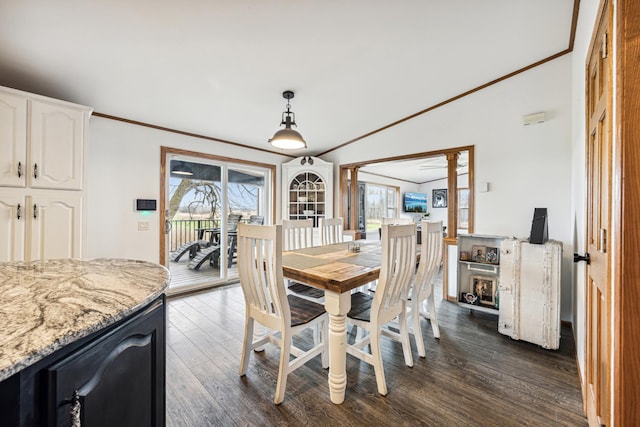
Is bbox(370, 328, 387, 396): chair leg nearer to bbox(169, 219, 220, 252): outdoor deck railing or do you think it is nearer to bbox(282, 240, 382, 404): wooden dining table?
bbox(282, 240, 382, 404): wooden dining table

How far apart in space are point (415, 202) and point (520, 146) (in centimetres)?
566

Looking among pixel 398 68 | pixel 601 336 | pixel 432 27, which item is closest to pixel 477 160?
pixel 398 68

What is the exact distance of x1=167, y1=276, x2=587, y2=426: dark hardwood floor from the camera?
5.14 ft

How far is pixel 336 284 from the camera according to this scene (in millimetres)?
1652

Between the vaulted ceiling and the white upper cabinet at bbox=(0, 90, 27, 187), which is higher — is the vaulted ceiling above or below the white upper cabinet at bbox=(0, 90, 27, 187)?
above

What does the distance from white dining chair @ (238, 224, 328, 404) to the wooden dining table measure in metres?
0.20

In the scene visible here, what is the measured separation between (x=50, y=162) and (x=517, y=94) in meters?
4.67

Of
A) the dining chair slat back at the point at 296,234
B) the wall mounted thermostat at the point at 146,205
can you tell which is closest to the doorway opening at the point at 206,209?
the wall mounted thermostat at the point at 146,205

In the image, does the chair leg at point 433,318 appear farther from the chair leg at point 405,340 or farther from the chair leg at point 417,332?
the chair leg at point 405,340

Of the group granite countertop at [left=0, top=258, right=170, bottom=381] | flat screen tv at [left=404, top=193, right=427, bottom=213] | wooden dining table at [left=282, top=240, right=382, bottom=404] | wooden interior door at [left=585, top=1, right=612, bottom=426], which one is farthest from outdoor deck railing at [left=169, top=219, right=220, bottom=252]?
flat screen tv at [left=404, top=193, right=427, bottom=213]

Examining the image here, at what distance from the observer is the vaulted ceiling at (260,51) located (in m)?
A: 1.80

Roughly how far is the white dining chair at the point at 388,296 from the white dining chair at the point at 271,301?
0.30 metres

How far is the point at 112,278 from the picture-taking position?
3.46ft

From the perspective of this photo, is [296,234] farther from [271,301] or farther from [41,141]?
[41,141]
